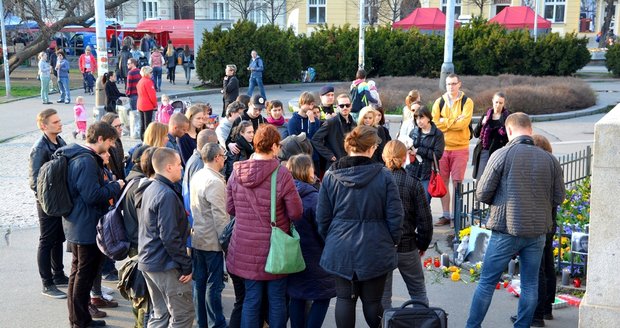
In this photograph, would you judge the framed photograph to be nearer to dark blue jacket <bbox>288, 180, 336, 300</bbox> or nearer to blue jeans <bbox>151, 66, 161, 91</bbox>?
dark blue jacket <bbox>288, 180, 336, 300</bbox>

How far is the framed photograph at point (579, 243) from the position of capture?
24.6ft

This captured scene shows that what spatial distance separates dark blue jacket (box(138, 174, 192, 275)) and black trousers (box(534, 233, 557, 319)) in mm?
3001

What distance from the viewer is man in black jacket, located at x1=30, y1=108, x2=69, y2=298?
7.23m

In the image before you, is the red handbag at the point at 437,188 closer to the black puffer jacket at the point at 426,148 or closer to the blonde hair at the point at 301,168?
the black puffer jacket at the point at 426,148

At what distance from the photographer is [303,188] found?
6.08 metres

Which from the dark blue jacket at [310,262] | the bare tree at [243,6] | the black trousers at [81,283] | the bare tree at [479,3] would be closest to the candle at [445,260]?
the dark blue jacket at [310,262]

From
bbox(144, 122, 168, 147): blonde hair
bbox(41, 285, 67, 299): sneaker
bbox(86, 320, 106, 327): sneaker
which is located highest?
bbox(144, 122, 168, 147): blonde hair

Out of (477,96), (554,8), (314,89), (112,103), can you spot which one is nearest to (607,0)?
(554,8)

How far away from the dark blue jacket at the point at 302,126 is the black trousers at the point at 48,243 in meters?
3.21

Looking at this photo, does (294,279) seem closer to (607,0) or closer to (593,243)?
(593,243)

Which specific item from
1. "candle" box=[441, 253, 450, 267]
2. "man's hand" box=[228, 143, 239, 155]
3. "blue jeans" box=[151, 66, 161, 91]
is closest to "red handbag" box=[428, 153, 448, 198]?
"candle" box=[441, 253, 450, 267]

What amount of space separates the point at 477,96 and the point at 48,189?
50.7 feet

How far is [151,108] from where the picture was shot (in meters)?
16.2

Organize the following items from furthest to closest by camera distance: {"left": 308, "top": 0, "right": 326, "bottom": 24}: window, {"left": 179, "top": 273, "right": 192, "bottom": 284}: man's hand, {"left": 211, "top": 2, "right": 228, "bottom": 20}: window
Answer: {"left": 211, "top": 2, "right": 228, "bottom": 20}: window < {"left": 308, "top": 0, "right": 326, "bottom": 24}: window < {"left": 179, "top": 273, "right": 192, "bottom": 284}: man's hand
